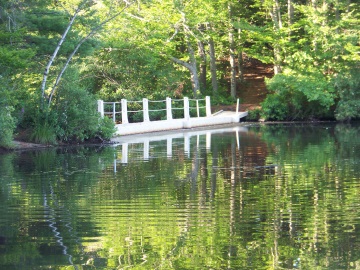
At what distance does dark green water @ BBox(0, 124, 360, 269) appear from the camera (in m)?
9.74

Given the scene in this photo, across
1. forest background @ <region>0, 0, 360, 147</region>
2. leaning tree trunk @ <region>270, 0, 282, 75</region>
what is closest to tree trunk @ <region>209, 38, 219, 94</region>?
forest background @ <region>0, 0, 360, 147</region>

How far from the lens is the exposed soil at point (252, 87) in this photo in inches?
1825

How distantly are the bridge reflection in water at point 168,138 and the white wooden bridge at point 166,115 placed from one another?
74 cm

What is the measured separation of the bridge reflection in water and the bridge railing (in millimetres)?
1487

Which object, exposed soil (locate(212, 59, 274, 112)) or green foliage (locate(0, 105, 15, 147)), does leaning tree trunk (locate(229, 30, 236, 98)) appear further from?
green foliage (locate(0, 105, 15, 147))

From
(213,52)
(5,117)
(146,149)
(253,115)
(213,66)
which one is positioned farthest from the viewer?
(213,66)

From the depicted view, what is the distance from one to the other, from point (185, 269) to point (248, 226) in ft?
8.65

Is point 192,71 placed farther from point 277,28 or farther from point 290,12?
point 290,12

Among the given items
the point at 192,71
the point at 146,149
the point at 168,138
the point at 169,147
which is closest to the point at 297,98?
the point at 192,71

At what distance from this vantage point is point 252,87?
51.3m

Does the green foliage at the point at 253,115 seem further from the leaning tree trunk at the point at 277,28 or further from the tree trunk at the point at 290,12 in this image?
the tree trunk at the point at 290,12

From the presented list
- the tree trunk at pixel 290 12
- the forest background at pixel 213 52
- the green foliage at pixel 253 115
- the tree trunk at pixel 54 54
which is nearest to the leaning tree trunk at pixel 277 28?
the forest background at pixel 213 52

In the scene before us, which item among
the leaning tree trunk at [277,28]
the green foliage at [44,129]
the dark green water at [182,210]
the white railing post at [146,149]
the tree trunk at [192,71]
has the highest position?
the leaning tree trunk at [277,28]

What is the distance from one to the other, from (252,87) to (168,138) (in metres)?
20.9
